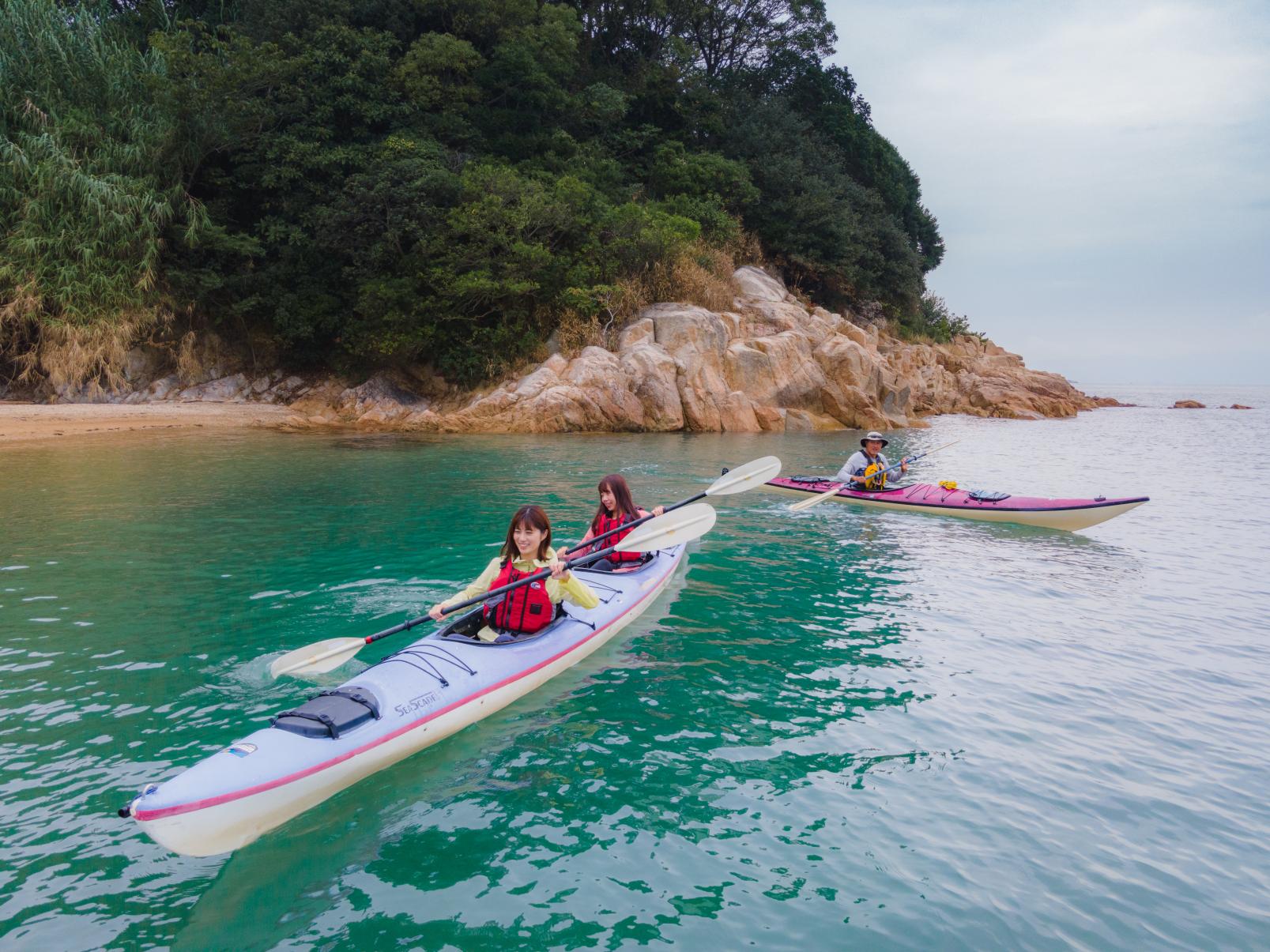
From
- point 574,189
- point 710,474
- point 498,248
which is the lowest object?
point 710,474

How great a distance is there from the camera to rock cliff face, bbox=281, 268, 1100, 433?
18781 millimetres

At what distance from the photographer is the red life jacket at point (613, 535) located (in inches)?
253

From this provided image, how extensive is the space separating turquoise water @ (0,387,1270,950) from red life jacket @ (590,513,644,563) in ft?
1.58

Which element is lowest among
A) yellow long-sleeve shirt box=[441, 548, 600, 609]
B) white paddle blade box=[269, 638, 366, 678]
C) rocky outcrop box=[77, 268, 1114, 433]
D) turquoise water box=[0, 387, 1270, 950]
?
turquoise water box=[0, 387, 1270, 950]

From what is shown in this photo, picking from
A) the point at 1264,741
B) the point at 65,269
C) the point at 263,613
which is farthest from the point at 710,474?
the point at 65,269

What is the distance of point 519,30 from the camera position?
2292 cm

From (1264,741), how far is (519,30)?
2426 centimetres

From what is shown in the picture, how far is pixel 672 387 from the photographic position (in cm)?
1978

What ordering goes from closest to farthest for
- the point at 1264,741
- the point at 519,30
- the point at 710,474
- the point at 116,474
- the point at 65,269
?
1. the point at 1264,741
2. the point at 116,474
3. the point at 710,474
4. the point at 65,269
5. the point at 519,30

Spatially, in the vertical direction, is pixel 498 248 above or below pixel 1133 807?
above

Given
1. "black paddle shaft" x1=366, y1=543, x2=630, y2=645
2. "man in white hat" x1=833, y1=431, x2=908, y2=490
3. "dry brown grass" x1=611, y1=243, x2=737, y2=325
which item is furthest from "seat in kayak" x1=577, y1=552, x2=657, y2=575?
"dry brown grass" x1=611, y1=243, x2=737, y2=325

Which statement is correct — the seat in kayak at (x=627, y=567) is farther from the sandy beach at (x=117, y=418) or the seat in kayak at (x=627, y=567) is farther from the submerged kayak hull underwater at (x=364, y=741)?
the sandy beach at (x=117, y=418)

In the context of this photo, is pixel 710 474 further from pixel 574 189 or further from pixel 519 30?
pixel 519 30

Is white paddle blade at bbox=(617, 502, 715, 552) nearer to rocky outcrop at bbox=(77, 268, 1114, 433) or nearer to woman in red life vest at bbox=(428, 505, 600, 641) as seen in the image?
woman in red life vest at bbox=(428, 505, 600, 641)
